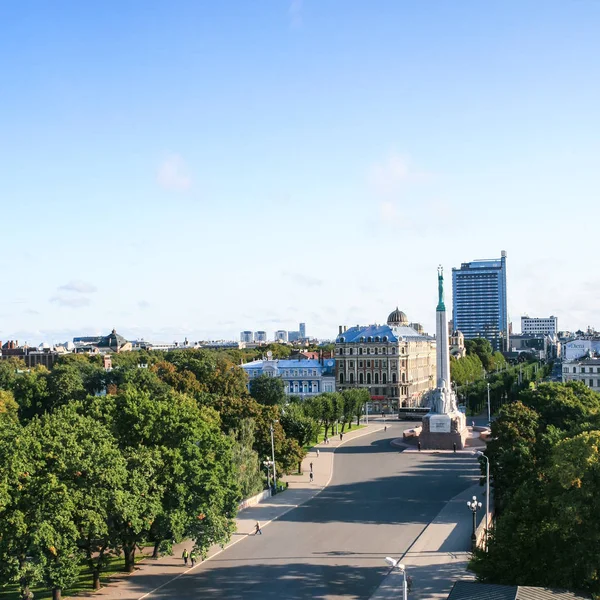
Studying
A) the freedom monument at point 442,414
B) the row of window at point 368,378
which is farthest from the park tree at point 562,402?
the row of window at point 368,378

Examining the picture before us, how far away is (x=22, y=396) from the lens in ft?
302

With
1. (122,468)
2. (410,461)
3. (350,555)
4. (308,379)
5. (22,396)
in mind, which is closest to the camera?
(122,468)

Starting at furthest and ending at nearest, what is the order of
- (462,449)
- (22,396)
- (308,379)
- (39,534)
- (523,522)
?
1. (308,379)
2. (22,396)
3. (462,449)
4. (523,522)
5. (39,534)

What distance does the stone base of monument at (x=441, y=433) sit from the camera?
80.1 meters

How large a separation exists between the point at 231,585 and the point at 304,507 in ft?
56.3

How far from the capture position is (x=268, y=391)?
9550cm

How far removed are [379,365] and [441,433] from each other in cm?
4020

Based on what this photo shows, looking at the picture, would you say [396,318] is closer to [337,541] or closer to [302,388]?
[302,388]

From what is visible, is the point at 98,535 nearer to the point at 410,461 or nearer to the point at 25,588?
the point at 25,588

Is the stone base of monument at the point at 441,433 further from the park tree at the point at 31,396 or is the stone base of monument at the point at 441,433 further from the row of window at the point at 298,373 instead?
the park tree at the point at 31,396

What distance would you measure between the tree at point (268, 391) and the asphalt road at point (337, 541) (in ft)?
95.9

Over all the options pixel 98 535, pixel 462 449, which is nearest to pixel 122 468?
pixel 98 535

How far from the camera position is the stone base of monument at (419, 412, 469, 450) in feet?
263

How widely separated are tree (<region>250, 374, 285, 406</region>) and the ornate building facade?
2600 cm
